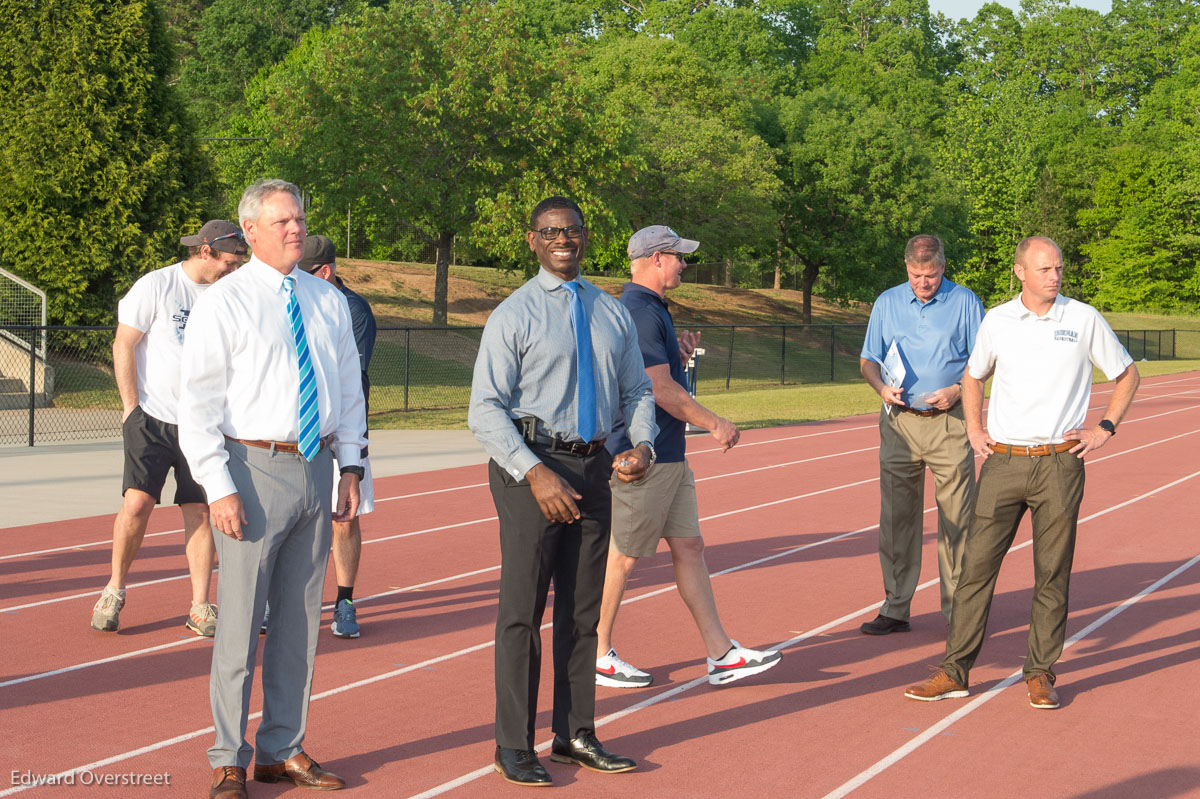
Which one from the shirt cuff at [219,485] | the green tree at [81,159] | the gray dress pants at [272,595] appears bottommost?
the gray dress pants at [272,595]

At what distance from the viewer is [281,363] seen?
4605mm

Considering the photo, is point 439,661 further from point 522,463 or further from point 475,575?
point 522,463

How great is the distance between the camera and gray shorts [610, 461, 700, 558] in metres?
6.06

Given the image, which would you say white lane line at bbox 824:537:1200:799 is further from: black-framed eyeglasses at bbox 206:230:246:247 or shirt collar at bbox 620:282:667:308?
black-framed eyeglasses at bbox 206:230:246:247

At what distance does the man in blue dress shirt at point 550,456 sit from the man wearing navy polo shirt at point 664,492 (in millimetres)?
813

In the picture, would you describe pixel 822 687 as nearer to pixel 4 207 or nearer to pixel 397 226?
pixel 4 207

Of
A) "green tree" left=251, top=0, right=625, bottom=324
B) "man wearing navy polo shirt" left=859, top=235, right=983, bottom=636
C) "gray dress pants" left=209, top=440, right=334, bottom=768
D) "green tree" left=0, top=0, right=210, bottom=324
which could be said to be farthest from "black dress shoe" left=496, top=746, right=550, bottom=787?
"green tree" left=251, top=0, right=625, bottom=324

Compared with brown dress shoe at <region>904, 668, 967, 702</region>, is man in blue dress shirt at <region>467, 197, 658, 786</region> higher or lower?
higher

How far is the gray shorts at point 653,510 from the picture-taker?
6.06m

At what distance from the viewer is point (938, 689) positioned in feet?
20.1

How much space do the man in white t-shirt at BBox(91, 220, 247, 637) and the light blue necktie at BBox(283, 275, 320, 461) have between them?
2.33 meters

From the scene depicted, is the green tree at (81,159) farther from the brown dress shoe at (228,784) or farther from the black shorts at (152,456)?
the brown dress shoe at (228,784)

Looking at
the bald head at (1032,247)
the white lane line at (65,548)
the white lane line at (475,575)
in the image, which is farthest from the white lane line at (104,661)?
the bald head at (1032,247)

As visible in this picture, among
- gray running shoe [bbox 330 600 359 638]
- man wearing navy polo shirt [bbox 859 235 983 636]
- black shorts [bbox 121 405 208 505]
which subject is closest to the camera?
black shorts [bbox 121 405 208 505]
